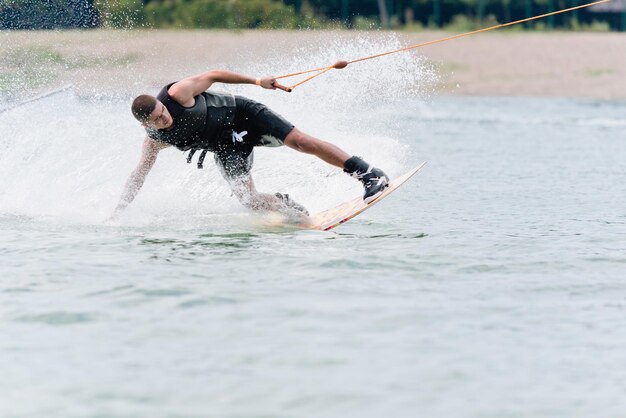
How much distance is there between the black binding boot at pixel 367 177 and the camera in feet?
28.7

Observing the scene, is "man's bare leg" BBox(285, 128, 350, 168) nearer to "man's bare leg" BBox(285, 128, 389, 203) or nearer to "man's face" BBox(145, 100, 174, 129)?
"man's bare leg" BBox(285, 128, 389, 203)

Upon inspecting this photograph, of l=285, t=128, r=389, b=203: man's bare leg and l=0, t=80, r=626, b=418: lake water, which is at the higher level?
l=285, t=128, r=389, b=203: man's bare leg

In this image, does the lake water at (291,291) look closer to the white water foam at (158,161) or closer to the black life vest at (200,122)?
the white water foam at (158,161)

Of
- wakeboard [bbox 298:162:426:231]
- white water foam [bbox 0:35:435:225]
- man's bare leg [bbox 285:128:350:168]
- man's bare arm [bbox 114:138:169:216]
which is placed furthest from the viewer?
white water foam [bbox 0:35:435:225]

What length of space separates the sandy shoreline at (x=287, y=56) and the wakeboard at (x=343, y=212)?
16223 mm

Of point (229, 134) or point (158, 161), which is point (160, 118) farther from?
point (158, 161)

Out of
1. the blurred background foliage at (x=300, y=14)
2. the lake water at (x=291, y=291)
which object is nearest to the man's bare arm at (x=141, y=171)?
the lake water at (x=291, y=291)

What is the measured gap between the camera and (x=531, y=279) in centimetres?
728

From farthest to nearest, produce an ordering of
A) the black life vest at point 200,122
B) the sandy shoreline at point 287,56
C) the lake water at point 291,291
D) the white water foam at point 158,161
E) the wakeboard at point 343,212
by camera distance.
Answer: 1. the sandy shoreline at point 287,56
2. the white water foam at point 158,161
3. the wakeboard at point 343,212
4. the black life vest at point 200,122
5. the lake water at point 291,291

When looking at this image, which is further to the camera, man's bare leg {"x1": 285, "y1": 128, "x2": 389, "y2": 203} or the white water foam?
the white water foam

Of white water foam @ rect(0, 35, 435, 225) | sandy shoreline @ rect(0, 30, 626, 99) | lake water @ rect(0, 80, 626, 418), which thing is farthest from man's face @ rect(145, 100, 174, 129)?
sandy shoreline @ rect(0, 30, 626, 99)

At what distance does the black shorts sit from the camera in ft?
29.1

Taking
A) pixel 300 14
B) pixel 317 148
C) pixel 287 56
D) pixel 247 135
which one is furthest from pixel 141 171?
pixel 300 14

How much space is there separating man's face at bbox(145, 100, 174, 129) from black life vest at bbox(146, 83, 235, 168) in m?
0.07
